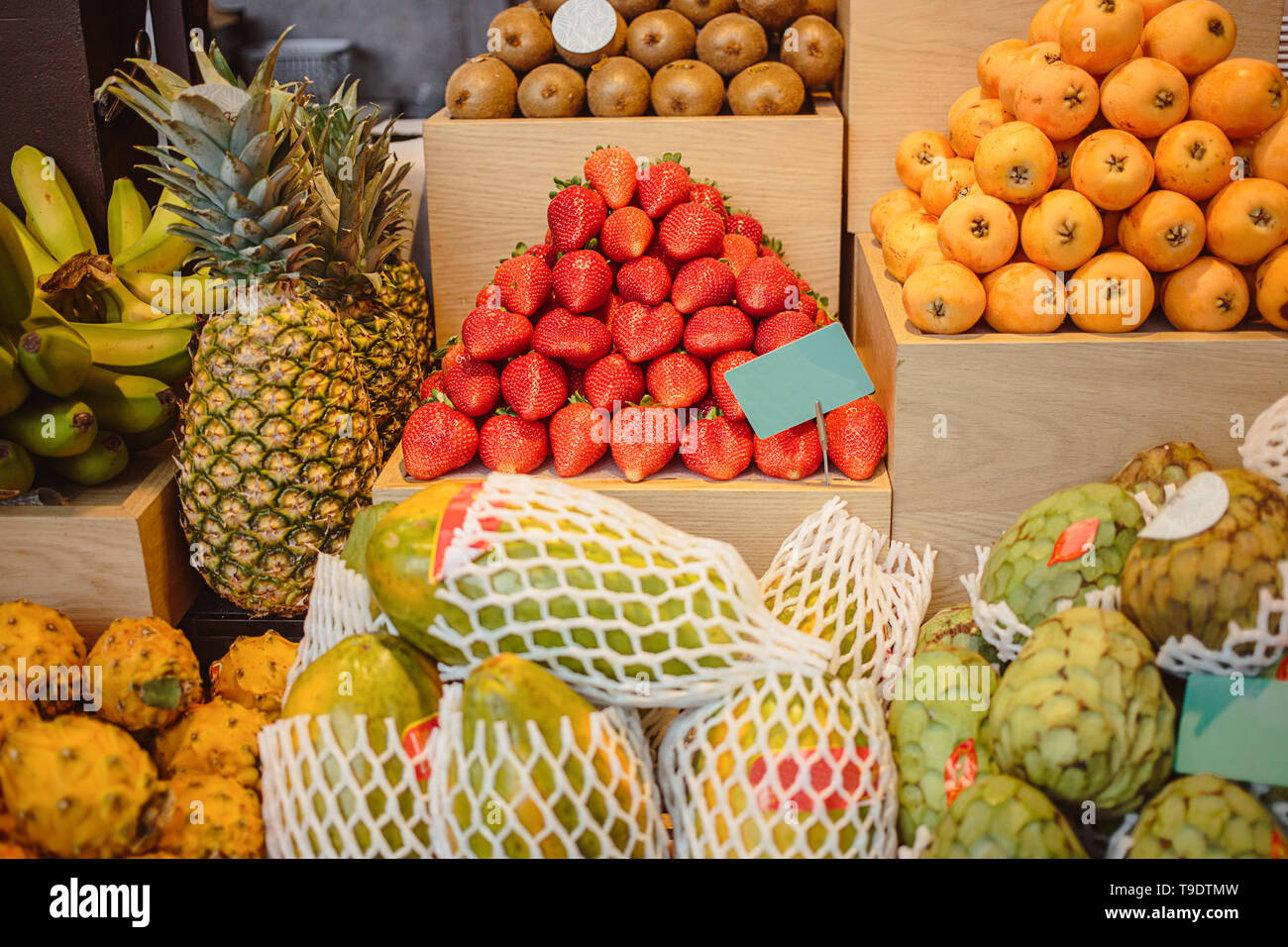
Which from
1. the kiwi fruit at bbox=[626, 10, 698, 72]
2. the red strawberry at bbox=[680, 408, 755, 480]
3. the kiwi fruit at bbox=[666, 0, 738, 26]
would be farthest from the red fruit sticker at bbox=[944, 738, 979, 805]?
the kiwi fruit at bbox=[666, 0, 738, 26]

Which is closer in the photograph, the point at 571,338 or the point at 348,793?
the point at 348,793

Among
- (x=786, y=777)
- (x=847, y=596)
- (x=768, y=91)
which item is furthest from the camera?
(x=768, y=91)

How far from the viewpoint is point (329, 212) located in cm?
282

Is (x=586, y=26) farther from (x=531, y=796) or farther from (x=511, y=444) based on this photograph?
(x=531, y=796)

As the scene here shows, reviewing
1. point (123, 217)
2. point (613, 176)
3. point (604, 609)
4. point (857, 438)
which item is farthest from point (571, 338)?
point (123, 217)

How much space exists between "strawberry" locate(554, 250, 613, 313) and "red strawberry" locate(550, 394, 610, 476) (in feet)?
0.75

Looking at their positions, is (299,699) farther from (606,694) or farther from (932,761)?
(932,761)

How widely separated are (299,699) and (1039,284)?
170 cm

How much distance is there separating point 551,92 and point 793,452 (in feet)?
4.71

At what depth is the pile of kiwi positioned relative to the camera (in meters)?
2.95

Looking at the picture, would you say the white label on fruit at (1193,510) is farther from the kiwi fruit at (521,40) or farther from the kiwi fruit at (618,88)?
the kiwi fruit at (521,40)

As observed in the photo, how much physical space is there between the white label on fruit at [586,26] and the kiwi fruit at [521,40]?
0.19 feet

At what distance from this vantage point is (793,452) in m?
2.28

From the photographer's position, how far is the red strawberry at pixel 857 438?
2.27 m
